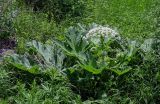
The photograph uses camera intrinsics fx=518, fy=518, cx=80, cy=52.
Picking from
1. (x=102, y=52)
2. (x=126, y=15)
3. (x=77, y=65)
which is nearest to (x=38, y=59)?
(x=77, y=65)

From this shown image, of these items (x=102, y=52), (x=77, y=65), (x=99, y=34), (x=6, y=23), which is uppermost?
(x=6, y=23)

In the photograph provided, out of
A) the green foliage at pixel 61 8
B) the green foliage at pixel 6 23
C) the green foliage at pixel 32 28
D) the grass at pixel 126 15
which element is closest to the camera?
the green foliage at pixel 6 23

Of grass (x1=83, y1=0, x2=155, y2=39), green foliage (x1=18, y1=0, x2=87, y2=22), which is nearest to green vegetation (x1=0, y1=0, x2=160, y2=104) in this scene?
grass (x1=83, y1=0, x2=155, y2=39)

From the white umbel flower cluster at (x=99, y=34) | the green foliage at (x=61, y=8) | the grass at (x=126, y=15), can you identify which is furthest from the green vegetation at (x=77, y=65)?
the green foliage at (x=61, y=8)

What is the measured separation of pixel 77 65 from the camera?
6172mm

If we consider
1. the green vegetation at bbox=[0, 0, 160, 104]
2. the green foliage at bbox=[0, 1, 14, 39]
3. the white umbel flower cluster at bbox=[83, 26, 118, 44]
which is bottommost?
the green vegetation at bbox=[0, 0, 160, 104]

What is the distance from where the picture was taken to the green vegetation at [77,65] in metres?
5.89

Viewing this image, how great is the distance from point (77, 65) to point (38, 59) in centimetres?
56

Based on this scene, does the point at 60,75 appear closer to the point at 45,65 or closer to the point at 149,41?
the point at 45,65

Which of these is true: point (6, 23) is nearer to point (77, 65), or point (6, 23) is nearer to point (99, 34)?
point (99, 34)

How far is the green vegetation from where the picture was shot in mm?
5887

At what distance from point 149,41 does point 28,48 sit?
5.11 ft

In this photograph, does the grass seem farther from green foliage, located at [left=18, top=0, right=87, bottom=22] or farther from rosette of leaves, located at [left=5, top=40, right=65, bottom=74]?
rosette of leaves, located at [left=5, top=40, right=65, bottom=74]

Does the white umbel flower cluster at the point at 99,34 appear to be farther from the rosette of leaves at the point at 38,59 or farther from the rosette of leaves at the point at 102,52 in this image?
the rosette of leaves at the point at 38,59
